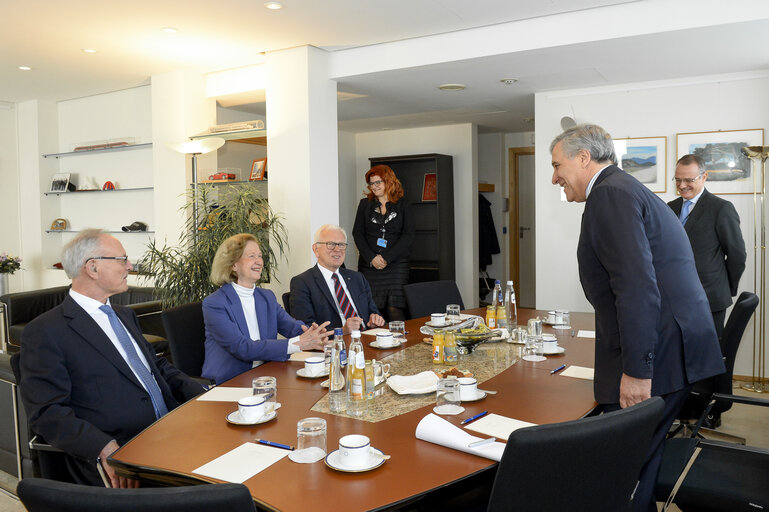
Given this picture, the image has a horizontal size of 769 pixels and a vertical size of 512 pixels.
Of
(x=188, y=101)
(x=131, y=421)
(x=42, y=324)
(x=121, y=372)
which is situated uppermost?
(x=188, y=101)

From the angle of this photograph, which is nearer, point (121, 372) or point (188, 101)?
point (121, 372)

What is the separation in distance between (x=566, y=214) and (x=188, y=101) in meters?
3.77

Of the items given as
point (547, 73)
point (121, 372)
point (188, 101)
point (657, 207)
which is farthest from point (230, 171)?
point (657, 207)

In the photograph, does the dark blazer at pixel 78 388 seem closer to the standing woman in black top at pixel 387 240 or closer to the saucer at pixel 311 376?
the saucer at pixel 311 376

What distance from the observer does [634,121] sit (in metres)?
5.55

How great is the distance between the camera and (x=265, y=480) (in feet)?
5.01

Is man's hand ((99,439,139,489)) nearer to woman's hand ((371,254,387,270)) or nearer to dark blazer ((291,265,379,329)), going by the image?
dark blazer ((291,265,379,329))

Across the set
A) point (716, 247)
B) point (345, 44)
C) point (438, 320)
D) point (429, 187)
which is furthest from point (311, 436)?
point (429, 187)

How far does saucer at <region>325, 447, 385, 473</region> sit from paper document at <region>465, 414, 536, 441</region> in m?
0.36

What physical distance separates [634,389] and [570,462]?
0.81m

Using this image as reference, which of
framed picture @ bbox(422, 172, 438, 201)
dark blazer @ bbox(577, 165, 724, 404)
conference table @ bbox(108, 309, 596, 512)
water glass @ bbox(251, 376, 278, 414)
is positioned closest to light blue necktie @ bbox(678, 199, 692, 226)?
conference table @ bbox(108, 309, 596, 512)

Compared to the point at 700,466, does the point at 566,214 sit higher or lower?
higher

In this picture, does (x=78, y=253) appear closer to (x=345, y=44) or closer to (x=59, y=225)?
(x=345, y=44)

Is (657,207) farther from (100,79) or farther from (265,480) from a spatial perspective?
(100,79)
